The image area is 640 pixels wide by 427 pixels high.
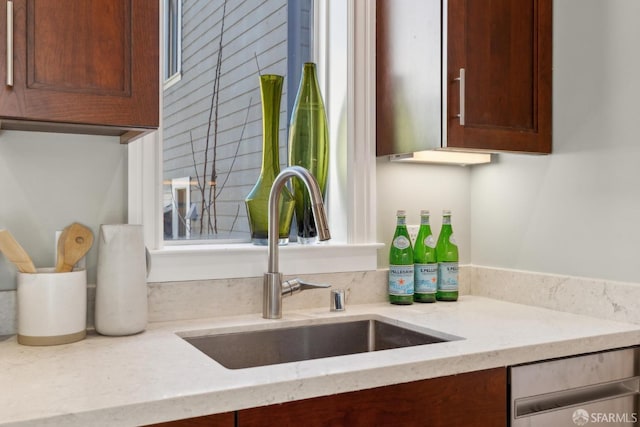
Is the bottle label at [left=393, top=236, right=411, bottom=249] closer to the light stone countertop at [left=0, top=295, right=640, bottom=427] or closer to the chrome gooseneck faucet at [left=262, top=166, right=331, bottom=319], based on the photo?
the light stone countertop at [left=0, top=295, right=640, bottom=427]

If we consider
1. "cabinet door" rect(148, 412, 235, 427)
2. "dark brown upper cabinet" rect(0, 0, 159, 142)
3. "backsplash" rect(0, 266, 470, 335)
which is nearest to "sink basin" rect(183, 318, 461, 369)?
"backsplash" rect(0, 266, 470, 335)

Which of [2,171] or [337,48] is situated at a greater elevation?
[337,48]

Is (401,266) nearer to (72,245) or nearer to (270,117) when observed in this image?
(270,117)

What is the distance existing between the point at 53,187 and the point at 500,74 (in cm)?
132

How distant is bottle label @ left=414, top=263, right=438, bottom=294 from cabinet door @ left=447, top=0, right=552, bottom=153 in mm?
444

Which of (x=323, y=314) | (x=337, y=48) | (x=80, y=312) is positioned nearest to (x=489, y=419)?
(x=323, y=314)

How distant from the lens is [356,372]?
1141mm

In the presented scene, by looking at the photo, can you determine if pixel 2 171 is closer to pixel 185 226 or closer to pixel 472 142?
pixel 185 226

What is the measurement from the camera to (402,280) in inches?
74.6

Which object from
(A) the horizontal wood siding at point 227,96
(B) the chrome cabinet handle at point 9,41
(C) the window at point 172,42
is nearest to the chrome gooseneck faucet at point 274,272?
(A) the horizontal wood siding at point 227,96

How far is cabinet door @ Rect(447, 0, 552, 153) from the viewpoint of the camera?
1.71 m

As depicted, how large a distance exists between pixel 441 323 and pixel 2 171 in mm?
1215

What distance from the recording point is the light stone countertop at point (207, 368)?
0.96m

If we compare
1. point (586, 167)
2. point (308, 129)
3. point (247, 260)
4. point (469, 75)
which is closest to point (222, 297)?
→ point (247, 260)
